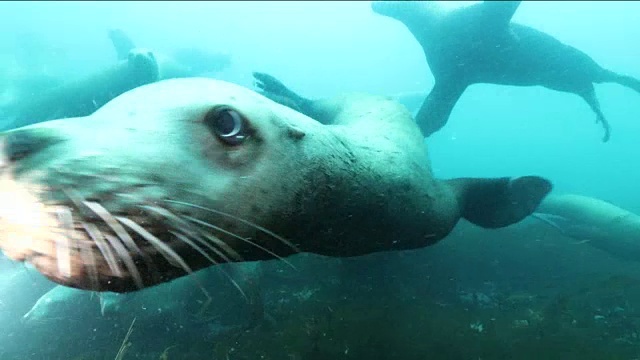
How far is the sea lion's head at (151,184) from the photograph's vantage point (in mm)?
964

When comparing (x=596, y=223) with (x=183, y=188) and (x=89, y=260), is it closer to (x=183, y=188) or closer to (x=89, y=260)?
(x=183, y=188)

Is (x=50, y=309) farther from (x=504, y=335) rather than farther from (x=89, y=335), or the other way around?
(x=504, y=335)

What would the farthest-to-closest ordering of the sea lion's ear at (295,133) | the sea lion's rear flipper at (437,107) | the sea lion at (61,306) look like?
the sea lion's rear flipper at (437,107), the sea lion at (61,306), the sea lion's ear at (295,133)

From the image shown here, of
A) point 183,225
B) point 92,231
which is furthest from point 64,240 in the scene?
point 183,225

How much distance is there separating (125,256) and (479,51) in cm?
779

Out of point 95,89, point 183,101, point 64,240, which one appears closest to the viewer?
point 64,240

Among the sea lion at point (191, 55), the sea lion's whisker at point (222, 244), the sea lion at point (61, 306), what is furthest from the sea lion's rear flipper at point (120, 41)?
the sea lion's whisker at point (222, 244)

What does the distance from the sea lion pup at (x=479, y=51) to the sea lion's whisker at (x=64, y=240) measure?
7.31 meters

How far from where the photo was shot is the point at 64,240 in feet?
3.15

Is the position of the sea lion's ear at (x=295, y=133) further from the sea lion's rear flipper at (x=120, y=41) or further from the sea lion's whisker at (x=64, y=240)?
the sea lion's rear flipper at (x=120, y=41)

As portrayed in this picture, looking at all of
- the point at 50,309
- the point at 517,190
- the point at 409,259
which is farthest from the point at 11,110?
the point at 517,190

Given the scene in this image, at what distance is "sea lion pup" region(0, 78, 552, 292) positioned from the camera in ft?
3.19

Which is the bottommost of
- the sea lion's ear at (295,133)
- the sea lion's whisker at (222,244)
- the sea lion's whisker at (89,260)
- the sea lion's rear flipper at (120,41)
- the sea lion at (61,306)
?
the sea lion at (61,306)

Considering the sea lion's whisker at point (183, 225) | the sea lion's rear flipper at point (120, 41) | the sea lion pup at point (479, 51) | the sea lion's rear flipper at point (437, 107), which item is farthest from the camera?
the sea lion's rear flipper at point (120, 41)
